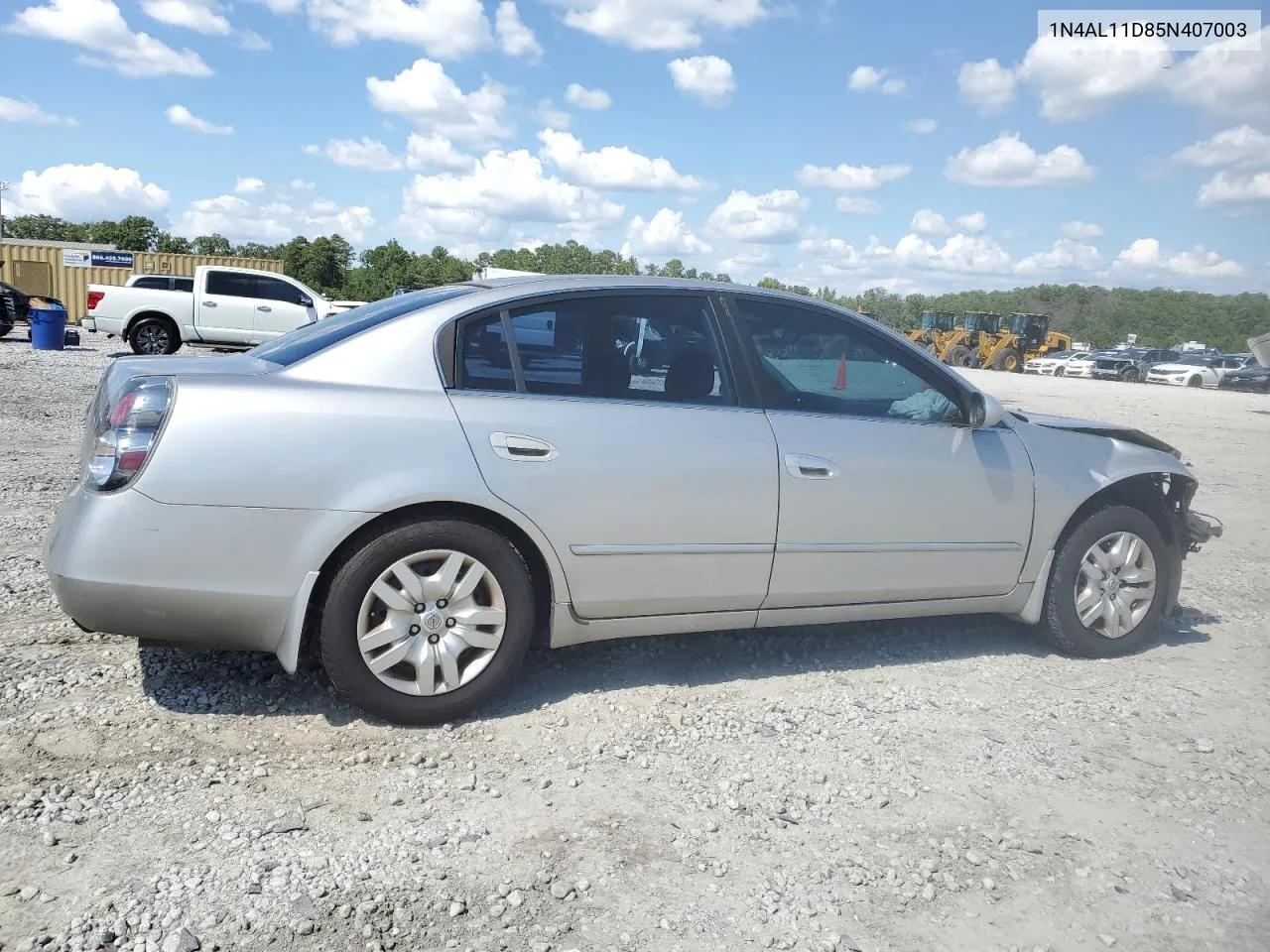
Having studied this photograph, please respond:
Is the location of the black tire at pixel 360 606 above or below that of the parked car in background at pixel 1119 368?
below

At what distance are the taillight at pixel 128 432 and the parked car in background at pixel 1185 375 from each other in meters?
42.0

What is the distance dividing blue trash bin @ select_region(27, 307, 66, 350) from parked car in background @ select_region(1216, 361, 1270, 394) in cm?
3822

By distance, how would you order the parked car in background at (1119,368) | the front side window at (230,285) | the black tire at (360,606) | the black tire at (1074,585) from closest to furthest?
the black tire at (360,606)
the black tire at (1074,585)
the front side window at (230,285)
the parked car in background at (1119,368)

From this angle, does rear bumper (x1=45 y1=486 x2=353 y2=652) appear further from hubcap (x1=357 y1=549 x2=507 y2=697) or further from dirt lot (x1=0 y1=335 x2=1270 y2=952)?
dirt lot (x1=0 y1=335 x2=1270 y2=952)

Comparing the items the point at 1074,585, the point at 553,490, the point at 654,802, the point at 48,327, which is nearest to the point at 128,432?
the point at 553,490

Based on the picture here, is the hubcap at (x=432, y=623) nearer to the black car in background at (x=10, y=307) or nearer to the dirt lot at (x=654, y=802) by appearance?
the dirt lot at (x=654, y=802)

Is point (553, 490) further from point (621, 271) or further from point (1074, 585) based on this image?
point (621, 271)

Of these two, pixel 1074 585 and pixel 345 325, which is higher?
pixel 345 325

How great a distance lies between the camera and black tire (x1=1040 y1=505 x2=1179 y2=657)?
452cm

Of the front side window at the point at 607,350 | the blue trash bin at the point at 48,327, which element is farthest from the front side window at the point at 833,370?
the blue trash bin at the point at 48,327

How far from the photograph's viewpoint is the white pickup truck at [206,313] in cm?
1919

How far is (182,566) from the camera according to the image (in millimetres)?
3154

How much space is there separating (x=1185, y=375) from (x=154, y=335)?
118 ft

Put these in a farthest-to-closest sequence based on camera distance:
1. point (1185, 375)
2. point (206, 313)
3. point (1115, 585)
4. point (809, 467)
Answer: point (1185, 375)
point (206, 313)
point (1115, 585)
point (809, 467)
